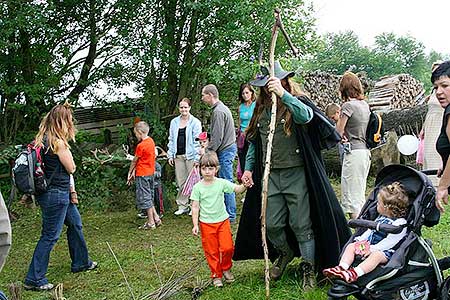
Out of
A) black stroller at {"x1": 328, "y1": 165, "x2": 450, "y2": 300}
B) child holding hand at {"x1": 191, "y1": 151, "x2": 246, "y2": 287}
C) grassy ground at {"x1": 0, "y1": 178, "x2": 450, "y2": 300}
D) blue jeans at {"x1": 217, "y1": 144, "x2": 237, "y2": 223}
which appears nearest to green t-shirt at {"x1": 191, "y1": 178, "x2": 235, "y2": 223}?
child holding hand at {"x1": 191, "y1": 151, "x2": 246, "y2": 287}

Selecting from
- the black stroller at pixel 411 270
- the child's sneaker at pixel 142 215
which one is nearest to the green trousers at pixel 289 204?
the black stroller at pixel 411 270

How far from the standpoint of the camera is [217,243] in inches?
205

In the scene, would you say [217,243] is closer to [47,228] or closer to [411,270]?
[47,228]

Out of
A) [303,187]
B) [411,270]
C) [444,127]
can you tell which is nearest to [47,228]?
[303,187]

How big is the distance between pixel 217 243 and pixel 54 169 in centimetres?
174

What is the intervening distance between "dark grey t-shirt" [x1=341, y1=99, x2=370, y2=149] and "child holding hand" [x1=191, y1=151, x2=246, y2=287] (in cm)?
180

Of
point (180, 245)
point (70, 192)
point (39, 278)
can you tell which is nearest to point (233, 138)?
point (180, 245)

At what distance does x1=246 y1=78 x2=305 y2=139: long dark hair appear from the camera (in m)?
4.74

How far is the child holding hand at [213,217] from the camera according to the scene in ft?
16.9

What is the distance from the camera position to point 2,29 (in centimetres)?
923

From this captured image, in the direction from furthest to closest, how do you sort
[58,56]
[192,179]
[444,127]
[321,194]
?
1. [58,56]
2. [192,179]
3. [321,194]
4. [444,127]

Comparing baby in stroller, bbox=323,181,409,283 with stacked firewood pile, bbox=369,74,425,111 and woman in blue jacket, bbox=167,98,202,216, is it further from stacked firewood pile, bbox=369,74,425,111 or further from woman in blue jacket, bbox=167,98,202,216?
stacked firewood pile, bbox=369,74,425,111

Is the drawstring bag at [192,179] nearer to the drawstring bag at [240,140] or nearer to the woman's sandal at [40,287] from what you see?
the drawstring bag at [240,140]

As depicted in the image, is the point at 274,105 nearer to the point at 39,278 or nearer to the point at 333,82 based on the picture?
the point at 39,278
